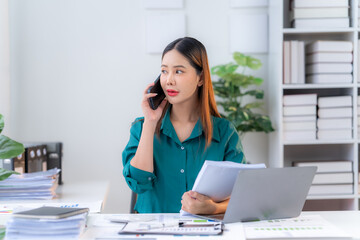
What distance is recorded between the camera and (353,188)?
11.2 feet

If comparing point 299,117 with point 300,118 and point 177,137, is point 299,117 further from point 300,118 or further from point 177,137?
point 177,137

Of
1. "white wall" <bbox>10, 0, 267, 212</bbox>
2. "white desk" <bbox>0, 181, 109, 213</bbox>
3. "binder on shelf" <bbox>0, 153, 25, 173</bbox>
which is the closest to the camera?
"white desk" <bbox>0, 181, 109, 213</bbox>

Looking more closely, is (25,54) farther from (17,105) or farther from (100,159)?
(100,159)

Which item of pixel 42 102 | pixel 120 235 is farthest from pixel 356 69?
pixel 120 235

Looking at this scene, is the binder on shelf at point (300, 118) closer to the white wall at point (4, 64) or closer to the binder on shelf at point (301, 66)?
the binder on shelf at point (301, 66)

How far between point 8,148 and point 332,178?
2503mm

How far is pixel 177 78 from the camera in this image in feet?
6.09

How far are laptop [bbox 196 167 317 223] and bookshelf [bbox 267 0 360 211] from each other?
1857 mm

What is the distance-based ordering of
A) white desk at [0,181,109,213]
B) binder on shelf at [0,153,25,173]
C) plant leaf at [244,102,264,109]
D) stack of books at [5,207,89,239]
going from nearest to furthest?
stack of books at [5,207,89,239], white desk at [0,181,109,213], binder on shelf at [0,153,25,173], plant leaf at [244,102,264,109]

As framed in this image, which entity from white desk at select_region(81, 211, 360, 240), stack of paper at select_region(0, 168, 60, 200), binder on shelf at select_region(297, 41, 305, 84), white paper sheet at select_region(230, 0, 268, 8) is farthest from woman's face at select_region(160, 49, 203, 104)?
white paper sheet at select_region(230, 0, 268, 8)

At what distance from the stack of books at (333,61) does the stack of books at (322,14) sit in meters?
0.13

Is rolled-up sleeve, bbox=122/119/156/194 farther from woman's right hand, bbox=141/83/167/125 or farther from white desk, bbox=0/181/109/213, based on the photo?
white desk, bbox=0/181/109/213

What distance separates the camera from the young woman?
1.86m

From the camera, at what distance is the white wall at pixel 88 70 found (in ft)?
11.8
